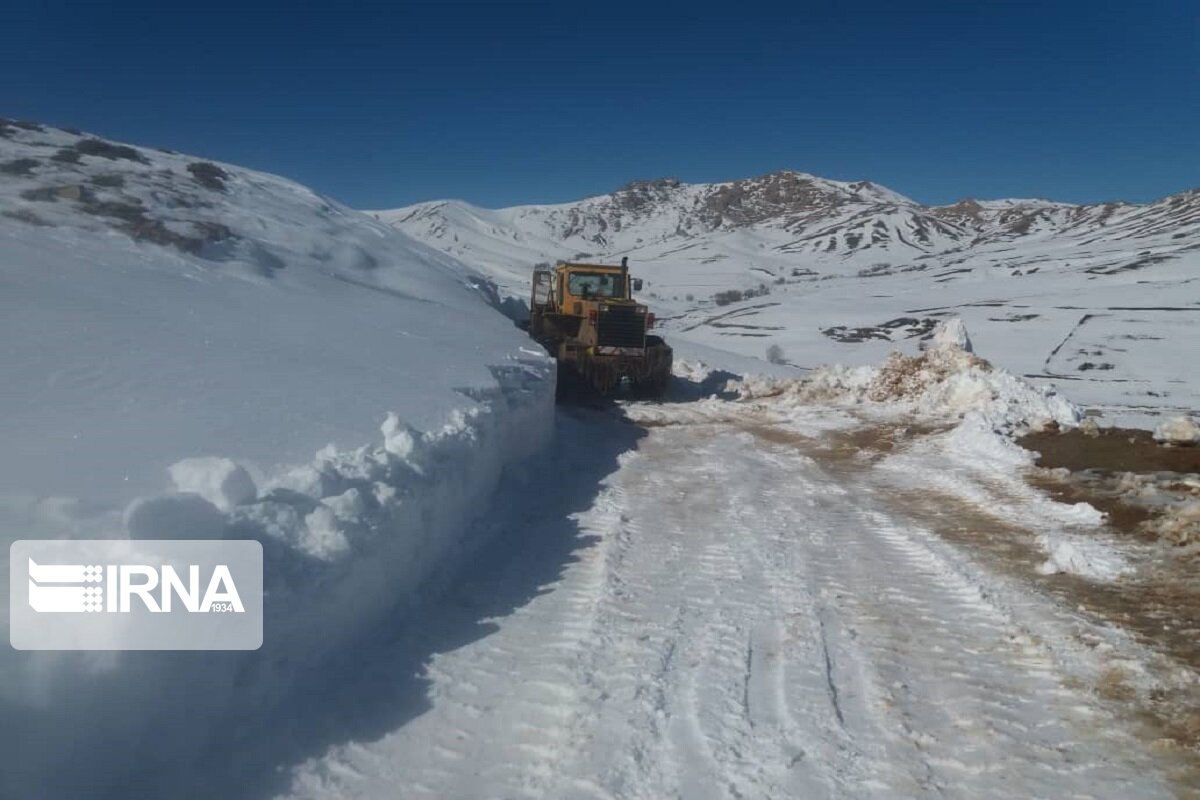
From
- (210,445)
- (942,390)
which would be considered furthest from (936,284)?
→ (210,445)

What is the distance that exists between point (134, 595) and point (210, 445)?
5.80 ft

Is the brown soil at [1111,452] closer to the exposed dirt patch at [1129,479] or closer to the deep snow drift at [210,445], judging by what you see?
the exposed dirt patch at [1129,479]

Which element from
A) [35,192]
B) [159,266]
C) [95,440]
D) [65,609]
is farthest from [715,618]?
[35,192]

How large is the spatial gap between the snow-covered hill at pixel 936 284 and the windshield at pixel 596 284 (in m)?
10.1

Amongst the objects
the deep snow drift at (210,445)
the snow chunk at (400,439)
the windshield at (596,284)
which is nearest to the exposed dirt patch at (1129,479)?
the deep snow drift at (210,445)

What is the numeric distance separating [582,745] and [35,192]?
1564 cm

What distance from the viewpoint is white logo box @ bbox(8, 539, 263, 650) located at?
309 centimetres

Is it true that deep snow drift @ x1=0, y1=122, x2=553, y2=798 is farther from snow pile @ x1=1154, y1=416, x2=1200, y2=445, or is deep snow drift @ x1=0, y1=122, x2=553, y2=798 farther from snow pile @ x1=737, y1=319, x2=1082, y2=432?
snow pile @ x1=1154, y1=416, x2=1200, y2=445

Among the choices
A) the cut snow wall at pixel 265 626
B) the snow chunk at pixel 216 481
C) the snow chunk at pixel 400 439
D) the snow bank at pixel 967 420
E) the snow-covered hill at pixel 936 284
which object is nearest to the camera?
the cut snow wall at pixel 265 626

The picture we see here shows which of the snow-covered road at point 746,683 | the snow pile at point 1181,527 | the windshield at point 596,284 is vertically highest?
the windshield at point 596,284

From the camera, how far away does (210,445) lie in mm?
5105

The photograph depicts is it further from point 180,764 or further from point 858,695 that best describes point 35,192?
point 858,695

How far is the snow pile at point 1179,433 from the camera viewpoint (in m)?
Answer: 9.80

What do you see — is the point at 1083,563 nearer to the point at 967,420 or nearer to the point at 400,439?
the point at 400,439
